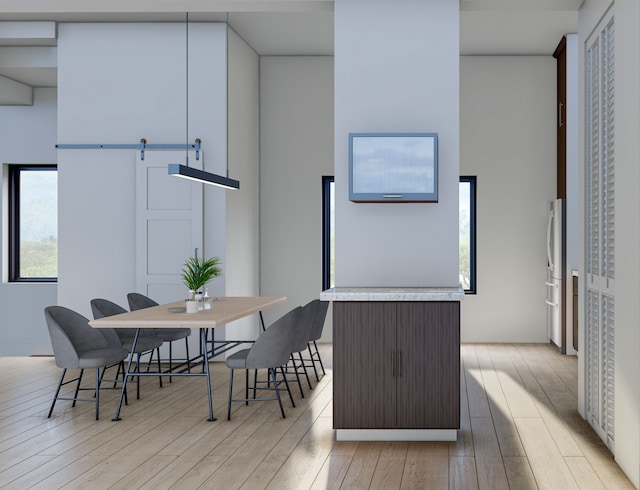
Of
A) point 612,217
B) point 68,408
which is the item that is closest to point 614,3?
point 612,217

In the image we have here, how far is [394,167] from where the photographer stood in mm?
4629

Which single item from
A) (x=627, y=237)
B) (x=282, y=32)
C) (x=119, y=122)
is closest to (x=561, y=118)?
(x=282, y=32)

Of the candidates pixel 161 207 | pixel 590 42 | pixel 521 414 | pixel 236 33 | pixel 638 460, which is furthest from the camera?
pixel 236 33

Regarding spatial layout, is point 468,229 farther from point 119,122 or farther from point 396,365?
point 396,365

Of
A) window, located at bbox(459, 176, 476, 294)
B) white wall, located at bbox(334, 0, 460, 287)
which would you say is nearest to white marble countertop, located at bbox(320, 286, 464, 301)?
white wall, located at bbox(334, 0, 460, 287)

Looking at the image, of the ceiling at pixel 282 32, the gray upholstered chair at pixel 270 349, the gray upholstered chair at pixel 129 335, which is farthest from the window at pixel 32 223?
the gray upholstered chair at pixel 270 349

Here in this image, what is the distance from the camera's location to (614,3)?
4.00 meters

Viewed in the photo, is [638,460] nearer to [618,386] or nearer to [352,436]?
[618,386]

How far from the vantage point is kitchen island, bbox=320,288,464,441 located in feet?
14.2

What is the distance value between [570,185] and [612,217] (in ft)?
12.8

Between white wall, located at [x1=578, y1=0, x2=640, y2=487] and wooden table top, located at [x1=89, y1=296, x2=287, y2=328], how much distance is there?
8.14 ft

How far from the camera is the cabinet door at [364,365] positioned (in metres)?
4.37

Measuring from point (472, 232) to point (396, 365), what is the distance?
484 cm

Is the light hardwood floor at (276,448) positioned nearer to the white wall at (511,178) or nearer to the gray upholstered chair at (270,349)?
the gray upholstered chair at (270,349)
